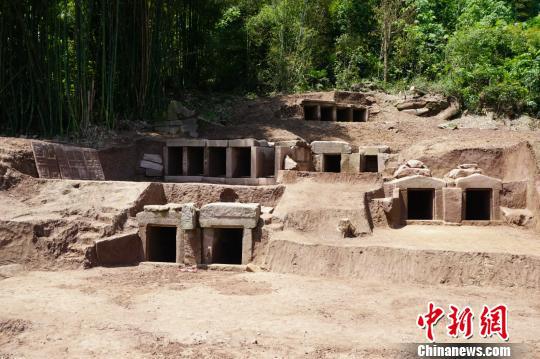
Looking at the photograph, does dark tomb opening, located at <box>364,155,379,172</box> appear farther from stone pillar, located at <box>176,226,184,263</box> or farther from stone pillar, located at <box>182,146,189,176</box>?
stone pillar, located at <box>176,226,184,263</box>

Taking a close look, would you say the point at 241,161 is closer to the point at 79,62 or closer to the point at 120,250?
the point at 79,62

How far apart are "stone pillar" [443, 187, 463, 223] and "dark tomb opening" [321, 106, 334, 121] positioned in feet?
31.2

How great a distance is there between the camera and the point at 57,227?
37.2ft

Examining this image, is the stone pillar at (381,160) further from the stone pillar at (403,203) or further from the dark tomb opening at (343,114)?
the dark tomb opening at (343,114)

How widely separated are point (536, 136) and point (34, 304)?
1545 cm

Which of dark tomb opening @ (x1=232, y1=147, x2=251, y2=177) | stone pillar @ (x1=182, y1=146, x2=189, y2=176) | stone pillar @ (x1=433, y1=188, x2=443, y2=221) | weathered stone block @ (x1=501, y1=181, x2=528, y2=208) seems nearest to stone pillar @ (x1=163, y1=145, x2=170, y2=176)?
stone pillar @ (x1=182, y1=146, x2=189, y2=176)

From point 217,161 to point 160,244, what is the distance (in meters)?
5.10

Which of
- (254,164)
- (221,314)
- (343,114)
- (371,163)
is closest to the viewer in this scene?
(221,314)

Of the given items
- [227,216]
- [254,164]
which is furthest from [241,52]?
[227,216]

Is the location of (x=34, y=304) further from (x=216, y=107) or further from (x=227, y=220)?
(x=216, y=107)

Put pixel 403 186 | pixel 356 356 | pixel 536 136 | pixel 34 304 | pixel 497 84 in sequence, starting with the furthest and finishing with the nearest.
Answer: pixel 497 84
pixel 536 136
pixel 403 186
pixel 34 304
pixel 356 356

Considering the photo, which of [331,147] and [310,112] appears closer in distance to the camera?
[331,147]

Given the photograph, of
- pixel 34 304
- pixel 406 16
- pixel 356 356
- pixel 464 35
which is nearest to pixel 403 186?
pixel 356 356

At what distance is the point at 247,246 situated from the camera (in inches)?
443
